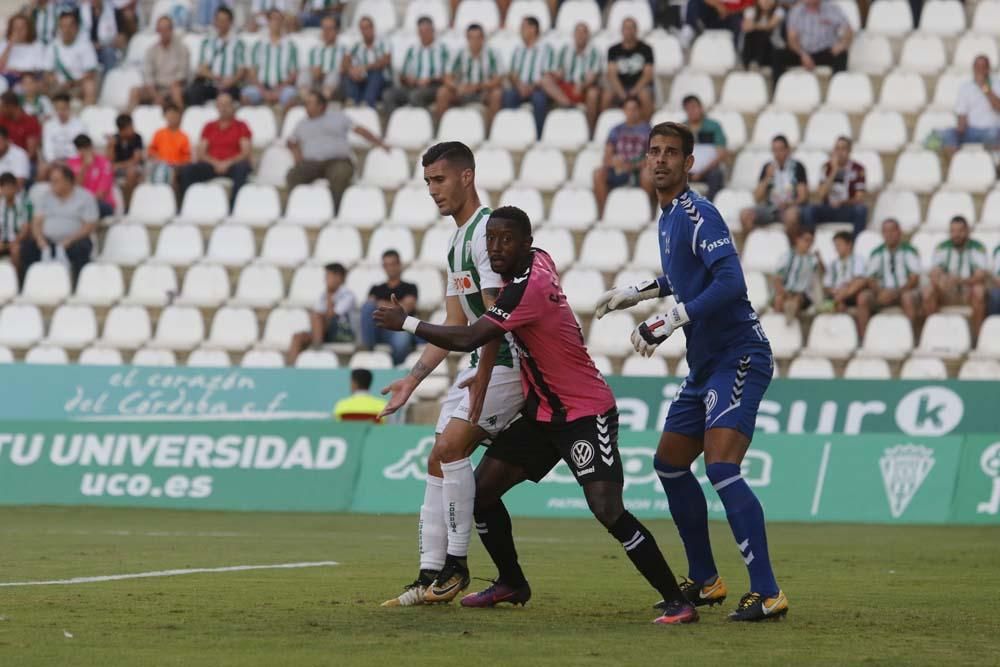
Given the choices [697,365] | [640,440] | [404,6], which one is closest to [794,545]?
[640,440]

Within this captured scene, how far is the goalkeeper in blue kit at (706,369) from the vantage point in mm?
8492

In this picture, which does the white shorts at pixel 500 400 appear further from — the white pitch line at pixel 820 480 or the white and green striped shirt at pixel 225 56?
the white and green striped shirt at pixel 225 56

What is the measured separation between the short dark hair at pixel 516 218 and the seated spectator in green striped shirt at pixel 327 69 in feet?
57.5

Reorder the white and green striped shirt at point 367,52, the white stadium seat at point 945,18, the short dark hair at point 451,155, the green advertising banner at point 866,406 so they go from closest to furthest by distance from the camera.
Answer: the short dark hair at point 451,155 < the green advertising banner at point 866,406 < the white stadium seat at point 945,18 < the white and green striped shirt at point 367,52

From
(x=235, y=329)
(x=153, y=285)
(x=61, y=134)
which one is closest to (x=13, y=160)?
(x=61, y=134)

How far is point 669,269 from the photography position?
897 cm

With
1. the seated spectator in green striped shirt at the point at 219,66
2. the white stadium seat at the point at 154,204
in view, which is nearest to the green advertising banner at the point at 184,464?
the white stadium seat at the point at 154,204

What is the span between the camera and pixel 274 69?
26375mm

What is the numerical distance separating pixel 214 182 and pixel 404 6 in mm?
4903

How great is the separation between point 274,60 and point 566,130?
192 inches

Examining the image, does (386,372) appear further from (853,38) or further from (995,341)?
(853,38)

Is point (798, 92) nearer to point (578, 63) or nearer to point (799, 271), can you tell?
point (578, 63)

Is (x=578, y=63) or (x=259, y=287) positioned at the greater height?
(x=578, y=63)

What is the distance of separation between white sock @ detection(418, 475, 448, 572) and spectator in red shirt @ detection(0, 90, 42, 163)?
696 inches
